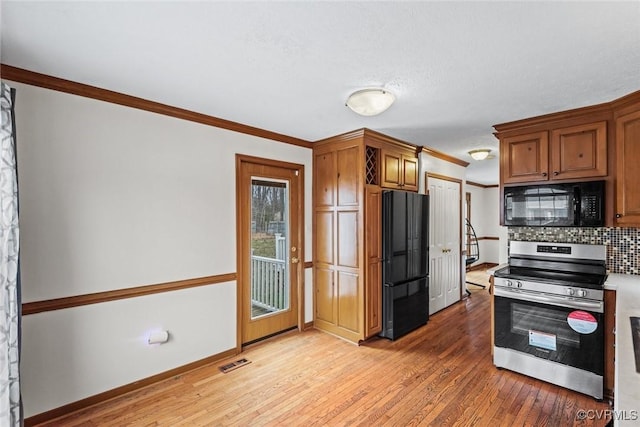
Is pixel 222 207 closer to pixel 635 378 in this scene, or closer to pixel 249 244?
pixel 249 244

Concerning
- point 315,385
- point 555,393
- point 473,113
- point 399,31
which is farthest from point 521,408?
point 399,31

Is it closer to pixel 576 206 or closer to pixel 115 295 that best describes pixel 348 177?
pixel 576 206

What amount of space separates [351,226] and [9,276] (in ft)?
9.42

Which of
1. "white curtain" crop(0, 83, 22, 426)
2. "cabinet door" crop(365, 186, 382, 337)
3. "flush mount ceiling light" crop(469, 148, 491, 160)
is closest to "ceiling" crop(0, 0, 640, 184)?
"white curtain" crop(0, 83, 22, 426)

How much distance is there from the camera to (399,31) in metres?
1.64

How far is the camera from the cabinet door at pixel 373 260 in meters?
3.55

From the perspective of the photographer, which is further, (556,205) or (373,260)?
(373,260)

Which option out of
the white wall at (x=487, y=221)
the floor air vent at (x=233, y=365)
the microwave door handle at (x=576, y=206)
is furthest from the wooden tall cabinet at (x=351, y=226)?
the white wall at (x=487, y=221)

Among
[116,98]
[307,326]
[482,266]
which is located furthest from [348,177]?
[482,266]

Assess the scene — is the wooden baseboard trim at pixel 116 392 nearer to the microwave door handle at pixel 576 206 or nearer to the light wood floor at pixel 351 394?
the light wood floor at pixel 351 394

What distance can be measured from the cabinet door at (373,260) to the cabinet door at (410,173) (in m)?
0.63

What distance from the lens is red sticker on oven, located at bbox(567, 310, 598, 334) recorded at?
2443 millimetres

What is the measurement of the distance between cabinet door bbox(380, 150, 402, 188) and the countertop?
2.31 metres

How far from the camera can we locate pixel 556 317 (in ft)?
Answer: 8.55
